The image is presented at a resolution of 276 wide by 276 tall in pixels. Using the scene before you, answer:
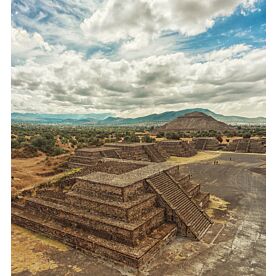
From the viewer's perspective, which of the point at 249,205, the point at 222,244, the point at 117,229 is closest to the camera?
the point at 117,229

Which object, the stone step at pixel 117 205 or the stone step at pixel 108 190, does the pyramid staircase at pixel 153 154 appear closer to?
the stone step at pixel 108 190

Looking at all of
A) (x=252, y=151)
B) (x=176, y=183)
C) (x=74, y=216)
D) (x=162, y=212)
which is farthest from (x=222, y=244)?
(x=252, y=151)

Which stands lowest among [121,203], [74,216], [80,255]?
[80,255]

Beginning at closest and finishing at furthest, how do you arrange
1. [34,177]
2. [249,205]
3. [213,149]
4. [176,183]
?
[176,183], [249,205], [34,177], [213,149]

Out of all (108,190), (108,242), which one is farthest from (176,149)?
(108,242)

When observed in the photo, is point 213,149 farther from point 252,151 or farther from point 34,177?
point 34,177

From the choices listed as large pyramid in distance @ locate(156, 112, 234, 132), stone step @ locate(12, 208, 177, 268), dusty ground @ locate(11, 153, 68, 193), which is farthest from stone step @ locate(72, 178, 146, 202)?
large pyramid in distance @ locate(156, 112, 234, 132)

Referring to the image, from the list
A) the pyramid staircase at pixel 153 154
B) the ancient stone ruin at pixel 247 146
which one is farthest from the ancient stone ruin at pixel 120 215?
the ancient stone ruin at pixel 247 146
